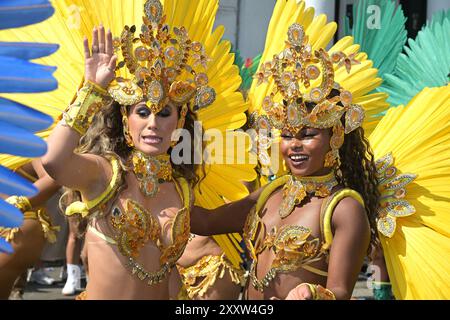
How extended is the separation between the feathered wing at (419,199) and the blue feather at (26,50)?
1.83 m

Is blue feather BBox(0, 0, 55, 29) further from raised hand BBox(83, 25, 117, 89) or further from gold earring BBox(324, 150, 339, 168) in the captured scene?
gold earring BBox(324, 150, 339, 168)

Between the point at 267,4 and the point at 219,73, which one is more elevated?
the point at 267,4

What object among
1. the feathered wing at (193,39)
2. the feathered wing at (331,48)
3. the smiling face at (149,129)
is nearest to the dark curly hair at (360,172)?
the feathered wing at (331,48)

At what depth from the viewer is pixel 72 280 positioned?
7.09 meters

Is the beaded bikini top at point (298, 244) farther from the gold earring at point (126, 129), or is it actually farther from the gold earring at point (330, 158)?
the gold earring at point (126, 129)

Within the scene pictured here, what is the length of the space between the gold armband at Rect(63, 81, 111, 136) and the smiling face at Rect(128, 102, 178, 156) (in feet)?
0.98

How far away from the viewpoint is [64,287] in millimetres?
7180

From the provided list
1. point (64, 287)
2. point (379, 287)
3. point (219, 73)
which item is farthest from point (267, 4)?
point (219, 73)

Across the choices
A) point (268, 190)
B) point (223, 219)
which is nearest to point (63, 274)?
point (223, 219)

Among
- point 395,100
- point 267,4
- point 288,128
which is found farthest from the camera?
point 267,4

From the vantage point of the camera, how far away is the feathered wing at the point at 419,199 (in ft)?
12.0

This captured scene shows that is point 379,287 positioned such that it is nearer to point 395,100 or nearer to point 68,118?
point 395,100

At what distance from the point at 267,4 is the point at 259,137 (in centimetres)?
719

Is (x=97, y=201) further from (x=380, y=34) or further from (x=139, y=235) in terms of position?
(x=380, y=34)
